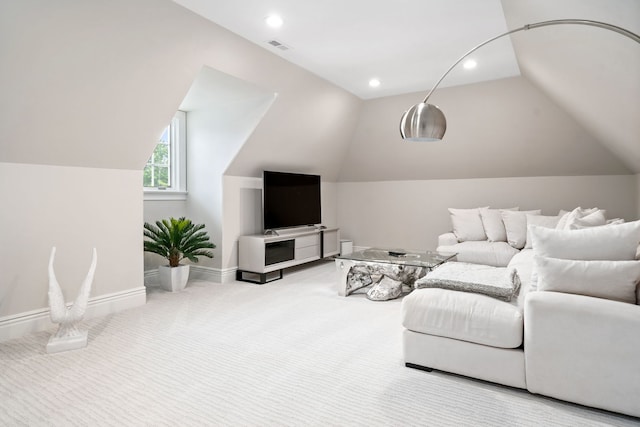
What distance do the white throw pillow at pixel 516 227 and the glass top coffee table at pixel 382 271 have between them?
1.22 metres

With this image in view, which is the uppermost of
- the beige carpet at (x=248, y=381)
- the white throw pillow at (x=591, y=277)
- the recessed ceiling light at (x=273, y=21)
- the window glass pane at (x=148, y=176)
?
the recessed ceiling light at (x=273, y=21)

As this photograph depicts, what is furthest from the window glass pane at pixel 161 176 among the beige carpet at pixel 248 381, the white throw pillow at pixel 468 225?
the white throw pillow at pixel 468 225

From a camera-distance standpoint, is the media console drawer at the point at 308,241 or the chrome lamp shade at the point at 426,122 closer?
the chrome lamp shade at the point at 426,122

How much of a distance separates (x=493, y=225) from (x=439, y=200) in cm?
121

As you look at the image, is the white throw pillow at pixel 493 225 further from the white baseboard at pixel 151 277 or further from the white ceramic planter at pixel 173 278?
the white baseboard at pixel 151 277

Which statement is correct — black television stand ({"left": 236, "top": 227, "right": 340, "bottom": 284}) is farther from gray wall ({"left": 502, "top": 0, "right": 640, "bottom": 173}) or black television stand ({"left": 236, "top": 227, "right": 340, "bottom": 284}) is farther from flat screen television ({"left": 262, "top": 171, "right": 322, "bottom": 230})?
gray wall ({"left": 502, "top": 0, "right": 640, "bottom": 173})

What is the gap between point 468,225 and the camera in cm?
574

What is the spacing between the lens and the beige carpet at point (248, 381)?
78.4 inches

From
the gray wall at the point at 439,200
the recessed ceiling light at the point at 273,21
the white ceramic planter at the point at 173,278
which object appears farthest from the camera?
the gray wall at the point at 439,200

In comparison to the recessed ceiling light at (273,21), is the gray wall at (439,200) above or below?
below

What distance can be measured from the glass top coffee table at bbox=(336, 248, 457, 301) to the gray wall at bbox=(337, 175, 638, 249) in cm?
201

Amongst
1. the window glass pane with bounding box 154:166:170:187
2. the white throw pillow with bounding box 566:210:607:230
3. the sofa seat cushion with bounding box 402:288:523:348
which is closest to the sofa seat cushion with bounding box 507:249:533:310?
the sofa seat cushion with bounding box 402:288:523:348

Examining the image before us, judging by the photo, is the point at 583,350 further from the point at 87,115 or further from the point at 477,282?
the point at 87,115

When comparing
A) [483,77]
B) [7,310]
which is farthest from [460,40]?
[7,310]
